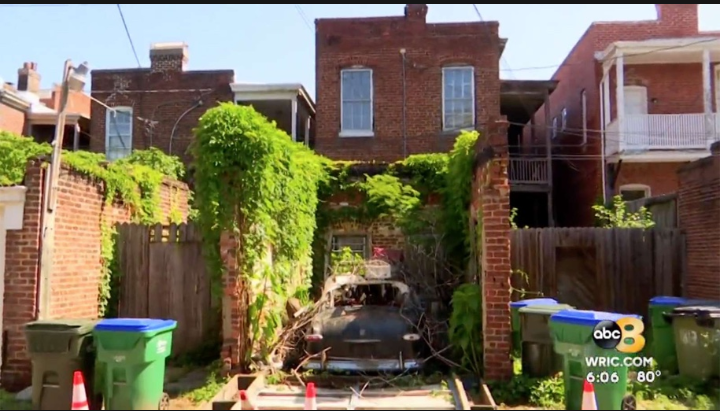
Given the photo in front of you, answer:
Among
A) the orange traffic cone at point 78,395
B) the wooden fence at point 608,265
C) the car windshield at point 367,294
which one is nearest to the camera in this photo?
the orange traffic cone at point 78,395

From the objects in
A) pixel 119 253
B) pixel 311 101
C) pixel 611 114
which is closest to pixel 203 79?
pixel 311 101

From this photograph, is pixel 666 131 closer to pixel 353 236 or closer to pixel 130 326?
pixel 353 236

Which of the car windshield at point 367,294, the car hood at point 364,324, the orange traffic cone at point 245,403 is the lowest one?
the orange traffic cone at point 245,403

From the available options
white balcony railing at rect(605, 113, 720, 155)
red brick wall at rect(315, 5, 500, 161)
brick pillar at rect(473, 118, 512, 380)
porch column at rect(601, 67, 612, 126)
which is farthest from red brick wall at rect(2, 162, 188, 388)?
porch column at rect(601, 67, 612, 126)

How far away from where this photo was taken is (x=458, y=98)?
54.6ft

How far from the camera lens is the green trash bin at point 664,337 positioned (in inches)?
295

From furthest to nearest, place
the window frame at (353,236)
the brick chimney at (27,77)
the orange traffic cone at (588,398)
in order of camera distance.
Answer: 1. the brick chimney at (27,77)
2. the window frame at (353,236)
3. the orange traffic cone at (588,398)

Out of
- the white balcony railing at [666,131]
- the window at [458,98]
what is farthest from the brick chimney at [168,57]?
the white balcony railing at [666,131]

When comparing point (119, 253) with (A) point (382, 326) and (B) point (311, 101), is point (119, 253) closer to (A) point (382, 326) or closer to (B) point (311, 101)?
(A) point (382, 326)

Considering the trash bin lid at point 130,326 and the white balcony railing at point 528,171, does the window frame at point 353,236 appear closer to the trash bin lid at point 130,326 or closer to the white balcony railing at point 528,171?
the trash bin lid at point 130,326

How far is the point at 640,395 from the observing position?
650 centimetres

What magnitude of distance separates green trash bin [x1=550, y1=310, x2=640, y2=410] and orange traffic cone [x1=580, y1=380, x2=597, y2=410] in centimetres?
33

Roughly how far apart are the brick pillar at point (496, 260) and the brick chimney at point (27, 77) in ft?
74.2

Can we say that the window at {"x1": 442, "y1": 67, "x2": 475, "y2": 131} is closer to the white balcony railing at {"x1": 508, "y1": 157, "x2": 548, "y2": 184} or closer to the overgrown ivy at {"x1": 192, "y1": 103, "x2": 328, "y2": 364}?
the white balcony railing at {"x1": 508, "y1": 157, "x2": 548, "y2": 184}
